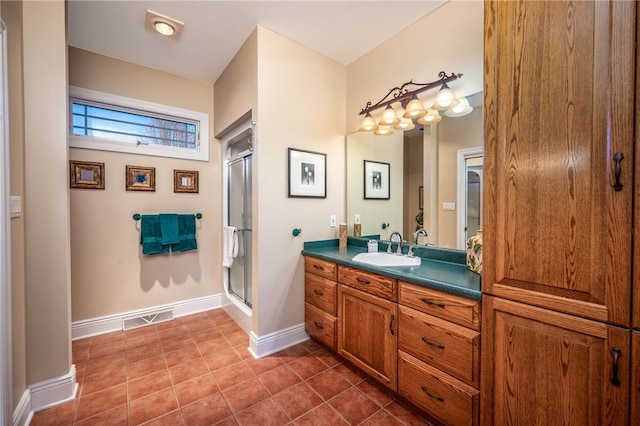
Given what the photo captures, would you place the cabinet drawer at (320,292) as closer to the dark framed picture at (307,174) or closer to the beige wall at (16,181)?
the dark framed picture at (307,174)

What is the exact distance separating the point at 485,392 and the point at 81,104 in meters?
3.80

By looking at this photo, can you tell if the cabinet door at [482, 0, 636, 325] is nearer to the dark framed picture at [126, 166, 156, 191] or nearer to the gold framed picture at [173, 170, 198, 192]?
the gold framed picture at [173, 170, 198, 192]

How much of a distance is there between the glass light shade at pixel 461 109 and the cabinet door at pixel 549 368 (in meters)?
1.25

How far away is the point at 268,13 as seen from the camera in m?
1.98

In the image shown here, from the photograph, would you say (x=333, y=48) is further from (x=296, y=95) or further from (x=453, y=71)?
(x=453, y=71)

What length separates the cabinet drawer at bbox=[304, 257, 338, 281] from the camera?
208 cm

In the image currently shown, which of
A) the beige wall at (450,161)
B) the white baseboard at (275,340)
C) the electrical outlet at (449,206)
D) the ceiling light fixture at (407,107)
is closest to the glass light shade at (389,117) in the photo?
the ceiling light fixture at (407,107)

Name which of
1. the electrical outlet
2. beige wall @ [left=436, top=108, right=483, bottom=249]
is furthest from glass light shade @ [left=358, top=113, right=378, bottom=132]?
the electrical outlet

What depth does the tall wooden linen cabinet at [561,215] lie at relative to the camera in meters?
0.87

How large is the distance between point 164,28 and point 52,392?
274 centimetres

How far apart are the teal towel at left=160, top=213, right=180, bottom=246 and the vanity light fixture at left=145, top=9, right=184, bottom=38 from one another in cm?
171

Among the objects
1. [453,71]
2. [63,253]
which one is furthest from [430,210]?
[63,253]

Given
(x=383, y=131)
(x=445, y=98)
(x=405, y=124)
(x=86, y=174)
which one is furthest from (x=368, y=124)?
(x=86, y=174)

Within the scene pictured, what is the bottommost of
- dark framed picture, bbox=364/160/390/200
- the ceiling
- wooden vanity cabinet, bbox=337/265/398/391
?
wooden vanity cabinet, bbox=337/265/398/391
